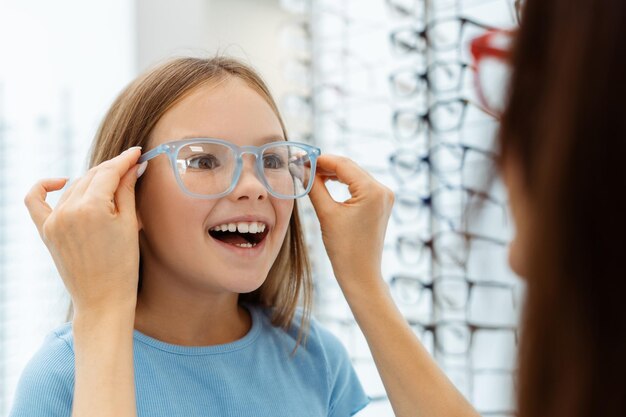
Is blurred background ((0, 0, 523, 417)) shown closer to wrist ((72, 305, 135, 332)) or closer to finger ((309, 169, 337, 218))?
finger ((309, 169, 337, 218))

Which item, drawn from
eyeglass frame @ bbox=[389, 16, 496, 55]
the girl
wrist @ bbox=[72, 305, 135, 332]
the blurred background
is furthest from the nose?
eyeglass frame @ bbox=[389, 16, 496, 55]

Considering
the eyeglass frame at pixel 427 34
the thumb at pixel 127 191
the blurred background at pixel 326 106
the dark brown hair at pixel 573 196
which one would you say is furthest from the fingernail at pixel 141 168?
the eyeglass frame at pixel 427 34

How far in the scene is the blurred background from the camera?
1.69 metres

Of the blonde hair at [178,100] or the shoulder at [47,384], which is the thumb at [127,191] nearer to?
the blonde hair at [178,100]

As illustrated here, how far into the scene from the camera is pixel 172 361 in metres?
0.92

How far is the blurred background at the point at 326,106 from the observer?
5.54ft

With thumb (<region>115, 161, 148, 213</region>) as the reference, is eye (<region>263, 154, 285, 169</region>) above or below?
above

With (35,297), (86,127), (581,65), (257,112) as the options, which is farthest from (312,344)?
(86,127)

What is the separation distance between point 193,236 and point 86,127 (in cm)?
121

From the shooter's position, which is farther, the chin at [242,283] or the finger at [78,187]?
the chin at [242,283]

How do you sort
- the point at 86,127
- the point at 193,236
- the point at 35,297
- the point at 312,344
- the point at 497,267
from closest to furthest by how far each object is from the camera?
the point at 497,267
the point at 193,236
the point at 312,344
the point at 35,297
the point at 86,127

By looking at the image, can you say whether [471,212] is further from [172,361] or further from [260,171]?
[172,361]

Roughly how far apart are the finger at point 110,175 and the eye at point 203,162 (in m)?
0.07

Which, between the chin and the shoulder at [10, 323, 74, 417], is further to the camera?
the chin
